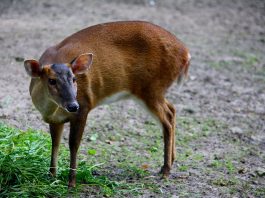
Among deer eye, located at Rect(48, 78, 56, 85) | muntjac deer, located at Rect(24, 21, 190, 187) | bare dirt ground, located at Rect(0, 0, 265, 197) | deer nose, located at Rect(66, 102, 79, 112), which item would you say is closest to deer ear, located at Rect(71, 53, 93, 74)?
muntjac deer, located at Rect(24, 21, 190, 187)

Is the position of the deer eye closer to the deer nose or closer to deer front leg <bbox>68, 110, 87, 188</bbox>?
the deer nose

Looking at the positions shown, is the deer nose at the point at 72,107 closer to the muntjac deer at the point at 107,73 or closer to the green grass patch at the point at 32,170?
the muntjac deer at the point at 107,73

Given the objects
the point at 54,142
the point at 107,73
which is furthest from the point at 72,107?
the point at 107,73

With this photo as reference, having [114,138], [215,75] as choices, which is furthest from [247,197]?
[215,75]

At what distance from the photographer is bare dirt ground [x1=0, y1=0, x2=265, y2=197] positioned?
6.25 metres

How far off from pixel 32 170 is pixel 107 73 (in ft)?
3.57

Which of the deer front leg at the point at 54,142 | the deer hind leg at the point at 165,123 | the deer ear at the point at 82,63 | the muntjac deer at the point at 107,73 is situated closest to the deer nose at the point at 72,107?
the muntjac deer at the point at 107,73

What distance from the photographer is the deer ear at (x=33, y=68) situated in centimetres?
519

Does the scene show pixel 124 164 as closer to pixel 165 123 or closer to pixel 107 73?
pixel 165 123

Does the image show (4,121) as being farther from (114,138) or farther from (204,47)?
(204,47)

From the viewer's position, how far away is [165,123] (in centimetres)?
611

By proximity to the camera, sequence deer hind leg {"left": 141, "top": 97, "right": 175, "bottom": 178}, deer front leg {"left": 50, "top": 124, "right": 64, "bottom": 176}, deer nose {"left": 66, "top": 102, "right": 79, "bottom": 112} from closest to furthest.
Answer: deer nose {"left": 66, "top": 102, "right": 79, "bottom": 112}, deer front leg {"left": 50, "top": 124, "right": 64, "bottom": 176}, deer hind leg {"left": 141, "top": 97, "right": 175, "bottom": 178}

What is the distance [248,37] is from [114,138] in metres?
5.61

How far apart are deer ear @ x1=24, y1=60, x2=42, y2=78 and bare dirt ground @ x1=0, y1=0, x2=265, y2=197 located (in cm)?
108
